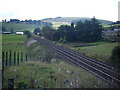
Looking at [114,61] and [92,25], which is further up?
[92,25]

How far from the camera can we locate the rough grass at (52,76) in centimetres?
907

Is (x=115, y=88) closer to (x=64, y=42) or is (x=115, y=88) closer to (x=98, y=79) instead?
(x=98, y=79)

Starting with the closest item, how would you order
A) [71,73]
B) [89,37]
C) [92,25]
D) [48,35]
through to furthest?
[71,73] → [89,37] → [92,25] → [48,35]

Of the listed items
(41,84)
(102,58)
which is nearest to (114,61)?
(102,58)

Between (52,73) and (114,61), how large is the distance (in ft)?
16.8

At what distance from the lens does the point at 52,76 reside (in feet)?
36.2

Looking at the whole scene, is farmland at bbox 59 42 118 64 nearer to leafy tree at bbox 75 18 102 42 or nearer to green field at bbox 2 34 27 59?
green field at bbox 2 34 27 59

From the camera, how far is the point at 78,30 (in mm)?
35969

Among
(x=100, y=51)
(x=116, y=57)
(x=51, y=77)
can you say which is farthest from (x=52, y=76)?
(x=100, y=51)

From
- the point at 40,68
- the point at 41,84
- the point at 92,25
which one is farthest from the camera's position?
the point at 92,25

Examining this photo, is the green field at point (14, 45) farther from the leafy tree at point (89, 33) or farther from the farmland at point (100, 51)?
the leafy tree at point (89, 33)

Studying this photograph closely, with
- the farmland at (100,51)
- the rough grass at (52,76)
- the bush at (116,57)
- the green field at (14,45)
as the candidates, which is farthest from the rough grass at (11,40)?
the bush at (116,57)

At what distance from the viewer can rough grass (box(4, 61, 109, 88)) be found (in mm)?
9070

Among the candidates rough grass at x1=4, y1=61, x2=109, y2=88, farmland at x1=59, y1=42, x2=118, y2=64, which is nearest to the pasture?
farmland at x1=59, y1=42, x2=118, y2=64
